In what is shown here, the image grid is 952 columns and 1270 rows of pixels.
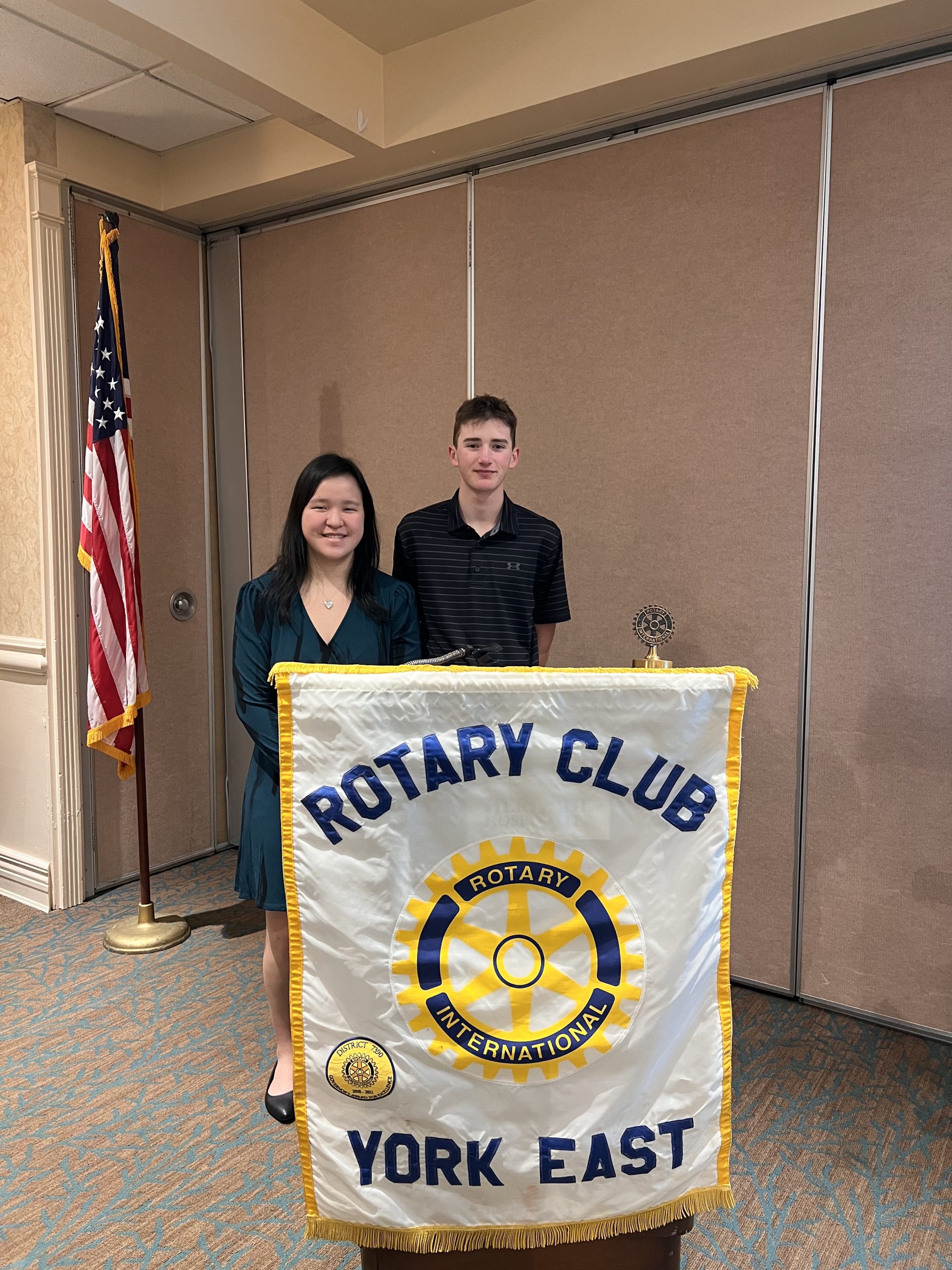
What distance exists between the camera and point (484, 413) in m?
2.29

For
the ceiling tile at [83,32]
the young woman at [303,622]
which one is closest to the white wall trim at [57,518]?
the ceiling tile at [83,32]

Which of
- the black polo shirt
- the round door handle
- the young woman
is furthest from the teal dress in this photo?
the round door handle

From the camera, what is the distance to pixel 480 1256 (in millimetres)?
1430

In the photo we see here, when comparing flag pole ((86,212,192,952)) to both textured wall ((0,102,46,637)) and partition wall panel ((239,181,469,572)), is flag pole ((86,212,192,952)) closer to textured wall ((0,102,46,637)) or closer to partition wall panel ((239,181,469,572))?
textured wall ((0,102,46,637))

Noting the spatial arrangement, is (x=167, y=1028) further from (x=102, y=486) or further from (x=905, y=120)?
(x=905, y=120)

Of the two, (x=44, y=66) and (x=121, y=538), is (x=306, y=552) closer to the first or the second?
(x=121, y=538)

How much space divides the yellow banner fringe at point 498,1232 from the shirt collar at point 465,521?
5.01 feet

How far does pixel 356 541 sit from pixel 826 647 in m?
1.40

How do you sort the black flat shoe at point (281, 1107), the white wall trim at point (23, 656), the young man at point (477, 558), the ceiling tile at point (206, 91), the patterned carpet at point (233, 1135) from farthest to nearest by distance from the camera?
the white wall trim at point (23, 656) < the ceiling tile at point (206, 91) < the young man at point (477, 558) < the black flat shoe at point (281, 1107) < the patterned carpet at point (233, 1135)

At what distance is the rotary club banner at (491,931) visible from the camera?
1.35m

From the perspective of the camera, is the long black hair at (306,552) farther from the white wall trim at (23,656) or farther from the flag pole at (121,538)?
the white wall trim at (23,656)

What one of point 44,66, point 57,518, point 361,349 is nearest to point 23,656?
point 57,518

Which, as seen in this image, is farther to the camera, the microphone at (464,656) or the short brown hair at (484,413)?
the short brown hair at (484,413)

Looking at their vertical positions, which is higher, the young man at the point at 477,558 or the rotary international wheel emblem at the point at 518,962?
the young man at the point at 477,558
